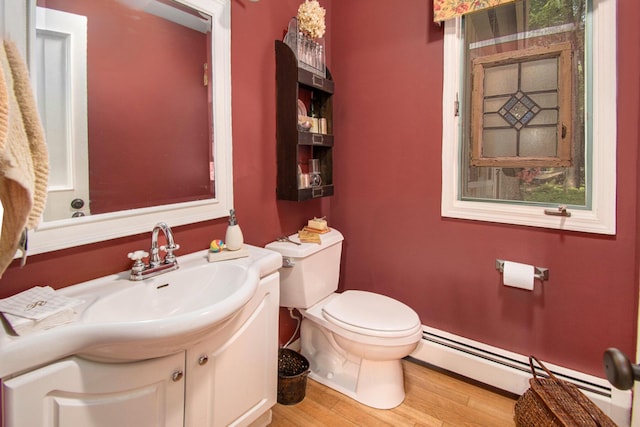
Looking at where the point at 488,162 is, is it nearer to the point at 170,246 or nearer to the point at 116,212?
the point at 170,246

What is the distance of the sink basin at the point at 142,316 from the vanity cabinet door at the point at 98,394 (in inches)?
1.3

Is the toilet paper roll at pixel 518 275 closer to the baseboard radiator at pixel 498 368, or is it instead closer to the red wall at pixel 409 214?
the red wall at pixel 409 214

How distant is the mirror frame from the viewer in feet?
3.17

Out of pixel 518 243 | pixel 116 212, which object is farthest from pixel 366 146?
pixel 116 212

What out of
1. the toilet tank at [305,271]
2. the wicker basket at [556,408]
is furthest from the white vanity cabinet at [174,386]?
the wicker basket at [556,408]

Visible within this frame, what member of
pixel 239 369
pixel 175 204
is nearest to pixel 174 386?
pixel 239 369

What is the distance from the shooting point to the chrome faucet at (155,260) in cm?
116

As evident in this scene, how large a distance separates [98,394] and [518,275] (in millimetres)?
1679

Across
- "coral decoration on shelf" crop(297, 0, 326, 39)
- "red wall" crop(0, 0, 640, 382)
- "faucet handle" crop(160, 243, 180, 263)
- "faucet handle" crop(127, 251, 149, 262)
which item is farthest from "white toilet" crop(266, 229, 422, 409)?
"coral decoration on shelf" crop(297, 0, 326, 39)

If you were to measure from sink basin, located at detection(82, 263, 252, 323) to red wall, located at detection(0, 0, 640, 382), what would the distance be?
19 cm

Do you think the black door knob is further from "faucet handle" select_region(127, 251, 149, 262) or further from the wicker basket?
the wicker basket

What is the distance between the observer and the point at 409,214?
1.99 meters

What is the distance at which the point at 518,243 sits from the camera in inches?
65.9

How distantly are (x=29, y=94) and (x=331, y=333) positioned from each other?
1.52 meters
